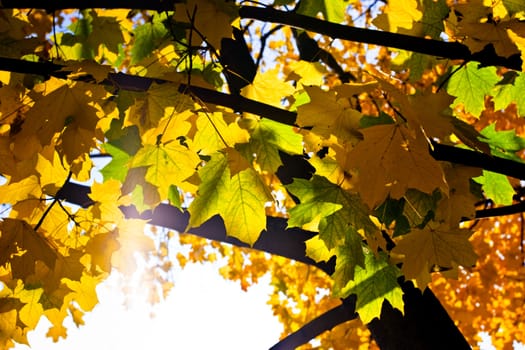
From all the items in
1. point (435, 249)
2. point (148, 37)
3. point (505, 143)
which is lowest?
point (435, 249)

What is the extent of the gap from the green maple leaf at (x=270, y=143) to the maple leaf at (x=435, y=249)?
1.66ft

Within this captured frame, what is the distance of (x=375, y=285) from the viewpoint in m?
2.04

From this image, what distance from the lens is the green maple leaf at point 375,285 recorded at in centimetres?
203

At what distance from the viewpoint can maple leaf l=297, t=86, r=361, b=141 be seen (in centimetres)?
151

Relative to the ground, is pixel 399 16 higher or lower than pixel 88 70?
higher

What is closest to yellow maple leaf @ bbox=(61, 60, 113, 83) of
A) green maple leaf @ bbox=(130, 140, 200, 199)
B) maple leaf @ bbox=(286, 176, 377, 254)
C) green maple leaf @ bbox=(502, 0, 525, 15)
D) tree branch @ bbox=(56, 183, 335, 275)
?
green maple leaf @ bbox=(130, 140, 200, 199)

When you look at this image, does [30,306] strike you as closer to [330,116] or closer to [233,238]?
[233,238]

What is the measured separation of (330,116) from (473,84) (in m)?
1.04

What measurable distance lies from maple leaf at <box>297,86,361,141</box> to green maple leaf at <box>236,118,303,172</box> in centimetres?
24

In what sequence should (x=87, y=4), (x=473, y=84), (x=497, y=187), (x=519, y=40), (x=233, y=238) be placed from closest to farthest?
(x=87, y=4)
(x=519, y=40)
(x=497, y=187)
(x=473, y=84)
(x=233, y=238)

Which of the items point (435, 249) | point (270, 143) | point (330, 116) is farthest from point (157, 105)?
point (435, 249)

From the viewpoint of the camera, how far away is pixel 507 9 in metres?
1.78

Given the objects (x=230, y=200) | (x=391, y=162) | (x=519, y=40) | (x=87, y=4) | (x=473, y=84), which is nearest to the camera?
(x=391, y=162)

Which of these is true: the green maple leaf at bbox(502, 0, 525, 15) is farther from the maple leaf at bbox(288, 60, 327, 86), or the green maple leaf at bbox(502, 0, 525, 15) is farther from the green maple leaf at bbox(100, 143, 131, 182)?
the green maple leaf at bbox(100, 143, 131, 182)
